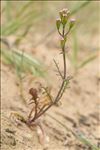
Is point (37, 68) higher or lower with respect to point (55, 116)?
higher

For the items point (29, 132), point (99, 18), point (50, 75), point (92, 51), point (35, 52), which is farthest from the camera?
point (99, 18)

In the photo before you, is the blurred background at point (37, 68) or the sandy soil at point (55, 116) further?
the blurred background at point (37, 68)

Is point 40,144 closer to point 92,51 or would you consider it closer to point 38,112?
point 38,112

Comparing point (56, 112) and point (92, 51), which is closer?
point (56, 112)

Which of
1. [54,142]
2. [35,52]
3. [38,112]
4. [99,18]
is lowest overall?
[54,142]

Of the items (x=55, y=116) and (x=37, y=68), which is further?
(x=37, y=68)

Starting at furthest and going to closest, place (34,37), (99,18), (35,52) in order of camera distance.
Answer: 1. (99,18)
2. (34,37)
3. (35,52)

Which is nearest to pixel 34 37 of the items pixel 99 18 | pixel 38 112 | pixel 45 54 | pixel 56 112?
pixel 45 54

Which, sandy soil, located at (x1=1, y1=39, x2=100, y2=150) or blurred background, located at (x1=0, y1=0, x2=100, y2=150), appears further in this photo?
blurred background, located at (x1=0, y1=0, x2=100, y2=150)
